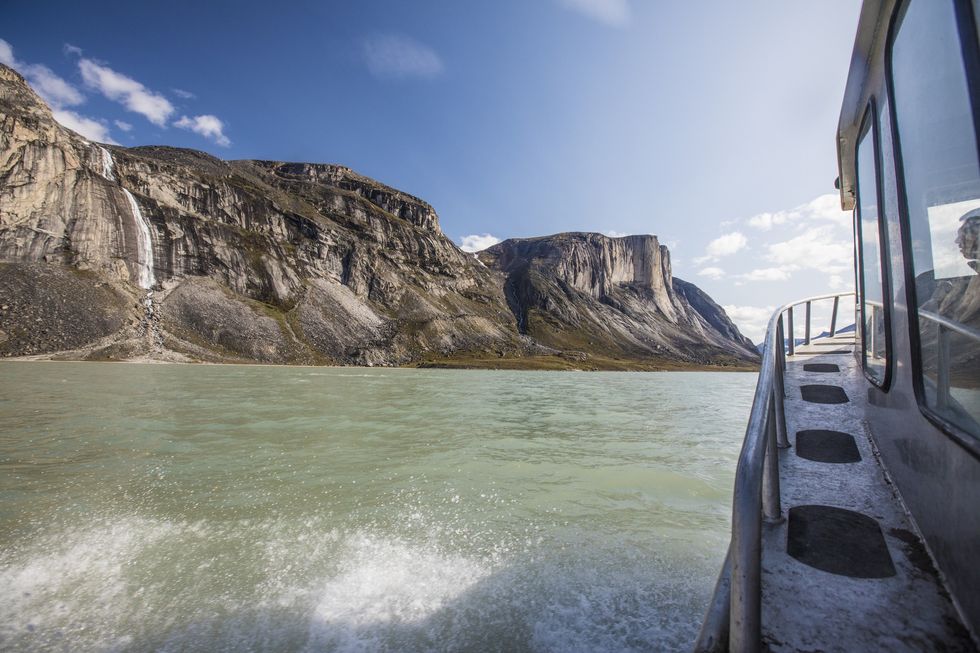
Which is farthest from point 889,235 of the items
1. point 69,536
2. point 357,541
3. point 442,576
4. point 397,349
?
point 397,349

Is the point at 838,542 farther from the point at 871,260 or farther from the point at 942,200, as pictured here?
the point at 871,260

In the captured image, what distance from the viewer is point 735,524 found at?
143cm

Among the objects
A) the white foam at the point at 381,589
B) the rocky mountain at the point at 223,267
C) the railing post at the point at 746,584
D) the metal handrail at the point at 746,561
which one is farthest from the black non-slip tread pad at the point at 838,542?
the rocky mountain at the point at 223,267

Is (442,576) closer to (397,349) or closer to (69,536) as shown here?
(69,536)

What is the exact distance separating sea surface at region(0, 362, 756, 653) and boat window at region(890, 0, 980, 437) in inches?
94.1

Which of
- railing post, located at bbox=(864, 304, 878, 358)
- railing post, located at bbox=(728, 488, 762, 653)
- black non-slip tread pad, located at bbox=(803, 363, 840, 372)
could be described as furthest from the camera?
black non-slip tread pad, located at bbox=(803, 363, 840, 372)

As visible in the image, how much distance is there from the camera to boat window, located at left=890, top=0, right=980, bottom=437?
209 cm

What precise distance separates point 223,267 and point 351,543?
3602 inches

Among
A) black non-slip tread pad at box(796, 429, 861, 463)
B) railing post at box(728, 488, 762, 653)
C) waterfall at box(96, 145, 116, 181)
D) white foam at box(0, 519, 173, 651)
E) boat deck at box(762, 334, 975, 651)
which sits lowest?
white foam at box(0, 519, 173, 651)

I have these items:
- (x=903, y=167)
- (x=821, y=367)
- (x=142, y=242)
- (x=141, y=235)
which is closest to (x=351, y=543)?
(x=903, y=167)

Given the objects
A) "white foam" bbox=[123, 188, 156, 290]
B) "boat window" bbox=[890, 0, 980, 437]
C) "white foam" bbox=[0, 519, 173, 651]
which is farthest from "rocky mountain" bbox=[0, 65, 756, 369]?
"boat window" bbox=[890, 0, 980, 437]

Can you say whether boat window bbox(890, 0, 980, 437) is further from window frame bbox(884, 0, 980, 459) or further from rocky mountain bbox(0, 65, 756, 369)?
rocky mountain bbox(0, 65, 756, 369)

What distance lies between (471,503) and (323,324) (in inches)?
3300

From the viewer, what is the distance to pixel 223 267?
268 feet
